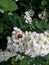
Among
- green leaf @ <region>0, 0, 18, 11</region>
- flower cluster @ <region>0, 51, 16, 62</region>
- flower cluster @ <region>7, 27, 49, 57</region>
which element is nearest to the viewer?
green leaf @ <region>0, 0, 18, 11</region>

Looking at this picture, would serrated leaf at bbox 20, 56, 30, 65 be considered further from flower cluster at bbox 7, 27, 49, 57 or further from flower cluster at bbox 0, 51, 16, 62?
flower cluster at bbox 0, 51, 16, 62

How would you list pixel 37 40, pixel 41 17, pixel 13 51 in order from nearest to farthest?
1. pixel 37 40
2. pixel 13 51
3. pixel 41 17

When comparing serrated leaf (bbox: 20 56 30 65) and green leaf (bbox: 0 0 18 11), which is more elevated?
green leaf (bbox: 0 0 18 11)

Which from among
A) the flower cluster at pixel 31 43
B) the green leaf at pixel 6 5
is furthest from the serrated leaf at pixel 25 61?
the green leaf at pixel 6 5

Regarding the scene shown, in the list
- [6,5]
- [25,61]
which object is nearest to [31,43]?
[25,61]

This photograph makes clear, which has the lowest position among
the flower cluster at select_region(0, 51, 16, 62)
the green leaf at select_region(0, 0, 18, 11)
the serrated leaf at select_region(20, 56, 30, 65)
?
the serrated leaf at select_region(20, 56, 30, 65)

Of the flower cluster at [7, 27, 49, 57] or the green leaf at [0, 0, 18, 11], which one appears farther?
the flower cluster at [7, 27, 49, 57]

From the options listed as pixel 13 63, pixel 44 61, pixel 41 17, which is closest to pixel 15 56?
pixel 13 63

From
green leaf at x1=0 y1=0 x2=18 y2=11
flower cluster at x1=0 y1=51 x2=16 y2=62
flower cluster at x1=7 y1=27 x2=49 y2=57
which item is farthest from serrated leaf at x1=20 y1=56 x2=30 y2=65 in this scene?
green leaf at x1=0 y1=0 x2=18 y2=11

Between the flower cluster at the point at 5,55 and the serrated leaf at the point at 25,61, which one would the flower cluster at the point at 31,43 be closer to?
the serrated leaf at the point at 25,61

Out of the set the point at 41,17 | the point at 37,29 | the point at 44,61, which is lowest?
the point at 44,61

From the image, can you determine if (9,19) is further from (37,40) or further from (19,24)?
(37,40)
